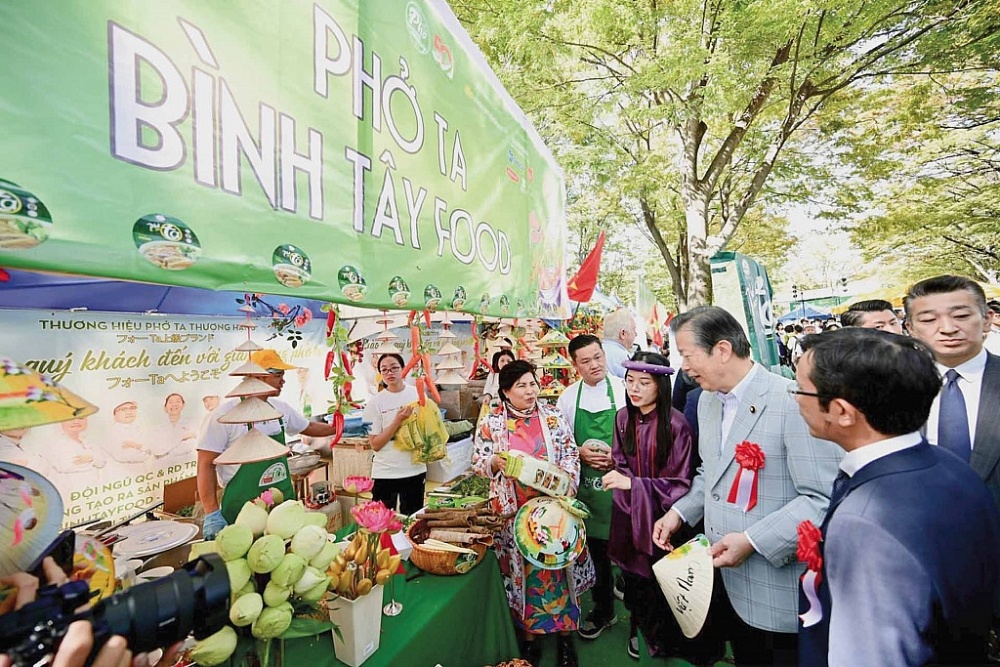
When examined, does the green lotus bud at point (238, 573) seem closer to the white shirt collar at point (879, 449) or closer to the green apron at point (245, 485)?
the green apron at point (245, 485)

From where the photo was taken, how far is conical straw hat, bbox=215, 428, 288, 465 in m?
1.67

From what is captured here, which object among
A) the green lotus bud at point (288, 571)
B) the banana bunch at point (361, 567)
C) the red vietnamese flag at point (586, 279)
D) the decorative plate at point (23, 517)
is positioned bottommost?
the banana bunch at point (361, 567)

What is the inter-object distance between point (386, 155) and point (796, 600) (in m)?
2.18

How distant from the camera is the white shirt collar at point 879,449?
1156 millimetres

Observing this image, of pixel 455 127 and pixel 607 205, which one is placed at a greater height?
pixel 607 205

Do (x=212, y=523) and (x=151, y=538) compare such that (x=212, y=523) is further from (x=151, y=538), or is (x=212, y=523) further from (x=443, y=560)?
(x=443, y=560)

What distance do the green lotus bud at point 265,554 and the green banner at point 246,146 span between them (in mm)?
602

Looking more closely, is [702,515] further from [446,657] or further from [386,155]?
[386,155]

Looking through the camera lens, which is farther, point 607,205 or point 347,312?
point 607,205

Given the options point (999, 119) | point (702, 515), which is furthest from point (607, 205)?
point (702, 515)

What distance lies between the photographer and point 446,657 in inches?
73.1

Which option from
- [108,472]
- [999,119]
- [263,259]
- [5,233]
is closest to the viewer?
[5,233]

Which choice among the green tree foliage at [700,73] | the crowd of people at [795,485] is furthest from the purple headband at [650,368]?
the green tree foliage at [700,73]

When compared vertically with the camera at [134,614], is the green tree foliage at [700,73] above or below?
above
